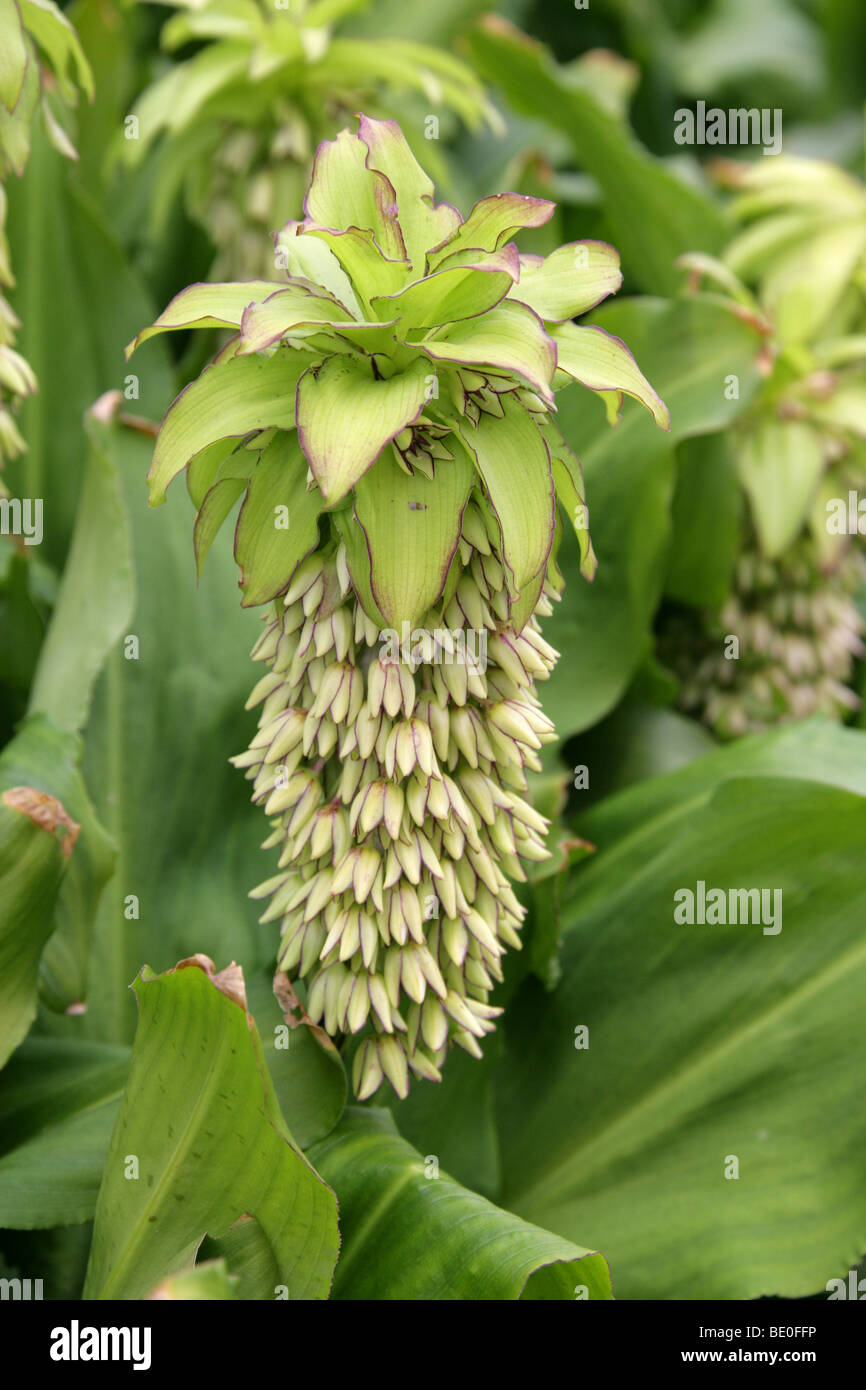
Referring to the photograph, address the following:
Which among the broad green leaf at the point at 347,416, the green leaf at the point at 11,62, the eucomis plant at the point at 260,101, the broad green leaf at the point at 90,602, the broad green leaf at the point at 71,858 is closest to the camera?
the broad green leaf at the point at 347,416

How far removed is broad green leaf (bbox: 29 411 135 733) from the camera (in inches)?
43.1

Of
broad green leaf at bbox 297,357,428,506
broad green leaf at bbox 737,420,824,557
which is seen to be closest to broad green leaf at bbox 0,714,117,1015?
broad green leaf at bbox 297,357,428,506

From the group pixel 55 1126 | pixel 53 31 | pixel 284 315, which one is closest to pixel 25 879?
pixel 55 1126

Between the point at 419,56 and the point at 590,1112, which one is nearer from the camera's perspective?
the point at 590,1112

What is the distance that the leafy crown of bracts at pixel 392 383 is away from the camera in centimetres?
69

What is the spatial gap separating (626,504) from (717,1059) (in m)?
0.58

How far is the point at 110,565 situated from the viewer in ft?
3.73

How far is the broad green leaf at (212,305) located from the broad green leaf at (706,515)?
810mm

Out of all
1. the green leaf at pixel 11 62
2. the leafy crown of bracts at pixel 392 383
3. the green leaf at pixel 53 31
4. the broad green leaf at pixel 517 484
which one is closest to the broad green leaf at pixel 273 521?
the leafy crown of bracts at pixel 392 383

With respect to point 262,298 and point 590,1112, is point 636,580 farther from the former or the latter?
point 262,298

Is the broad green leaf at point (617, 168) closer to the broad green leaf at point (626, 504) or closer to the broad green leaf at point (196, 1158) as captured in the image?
the broad green leaf at point (626, 504)

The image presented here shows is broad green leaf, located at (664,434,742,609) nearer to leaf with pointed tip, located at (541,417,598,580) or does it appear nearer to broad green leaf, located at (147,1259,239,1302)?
leaf with pointed tip, located at (541,417,598,580)

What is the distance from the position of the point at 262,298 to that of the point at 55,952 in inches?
21.8
